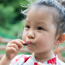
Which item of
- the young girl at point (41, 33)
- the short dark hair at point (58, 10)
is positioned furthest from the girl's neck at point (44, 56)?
the short dark hair at point (58, 10)

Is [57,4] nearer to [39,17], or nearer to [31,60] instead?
[39,17]

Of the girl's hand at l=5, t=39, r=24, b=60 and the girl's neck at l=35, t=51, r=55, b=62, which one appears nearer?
the girl's hand at l=5, t=39, r=24, b=60

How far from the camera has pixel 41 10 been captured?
0.90 meters

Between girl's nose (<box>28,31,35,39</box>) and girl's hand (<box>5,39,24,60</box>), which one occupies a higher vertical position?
girl's nose (<box>28,31,35,39</box>)

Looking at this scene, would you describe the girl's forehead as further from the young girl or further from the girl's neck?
the girl's neck

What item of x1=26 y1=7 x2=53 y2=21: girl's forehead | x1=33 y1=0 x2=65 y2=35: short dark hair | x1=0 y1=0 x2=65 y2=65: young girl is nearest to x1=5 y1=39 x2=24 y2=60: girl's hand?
x1=0 y1=0 x2=65 y2=65: young girl

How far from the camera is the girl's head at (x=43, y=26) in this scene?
2.87 ft

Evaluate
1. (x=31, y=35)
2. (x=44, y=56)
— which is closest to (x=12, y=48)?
(x=31, y=35)

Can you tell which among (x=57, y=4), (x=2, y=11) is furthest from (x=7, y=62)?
(x=2, y=11)

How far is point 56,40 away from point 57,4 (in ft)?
0.75

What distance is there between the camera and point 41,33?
0.89 m

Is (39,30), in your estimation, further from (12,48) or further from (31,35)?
(12,48)

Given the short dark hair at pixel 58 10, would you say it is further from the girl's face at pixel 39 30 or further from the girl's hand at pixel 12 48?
the girl's hand at pixel 12 48

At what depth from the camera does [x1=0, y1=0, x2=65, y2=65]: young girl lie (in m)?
0.87
